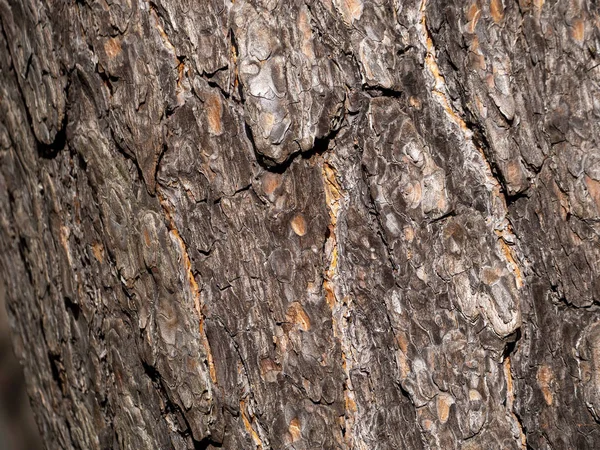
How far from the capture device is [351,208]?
1007mm

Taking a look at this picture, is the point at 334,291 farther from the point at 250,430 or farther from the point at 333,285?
the point at 250,430

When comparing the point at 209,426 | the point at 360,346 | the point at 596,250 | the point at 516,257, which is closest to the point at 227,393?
the point at 209,426

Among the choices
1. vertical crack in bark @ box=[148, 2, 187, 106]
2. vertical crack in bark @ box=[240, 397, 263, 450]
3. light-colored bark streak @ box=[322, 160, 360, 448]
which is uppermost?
vertical crack in bark @ box=[148, 2, 187, 106]

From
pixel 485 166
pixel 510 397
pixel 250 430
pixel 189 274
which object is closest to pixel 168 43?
pixel 189 274

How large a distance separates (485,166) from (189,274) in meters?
0.48

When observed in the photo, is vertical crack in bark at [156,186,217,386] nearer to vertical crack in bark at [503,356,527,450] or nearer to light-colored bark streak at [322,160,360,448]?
light-colored bark streak at [322,160,360,448]

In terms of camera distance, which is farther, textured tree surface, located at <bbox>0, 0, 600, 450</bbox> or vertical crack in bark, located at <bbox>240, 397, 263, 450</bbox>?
vertical crack in bark, located at <bbox>240, 397, 263, 450</bbox>

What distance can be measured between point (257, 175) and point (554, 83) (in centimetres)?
44

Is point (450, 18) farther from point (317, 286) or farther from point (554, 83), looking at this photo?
point (317, 286)

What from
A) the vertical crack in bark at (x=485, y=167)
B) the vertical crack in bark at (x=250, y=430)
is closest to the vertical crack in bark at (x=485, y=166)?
the vertical crack in bark at (x=485, y=167)

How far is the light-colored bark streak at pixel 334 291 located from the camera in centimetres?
100

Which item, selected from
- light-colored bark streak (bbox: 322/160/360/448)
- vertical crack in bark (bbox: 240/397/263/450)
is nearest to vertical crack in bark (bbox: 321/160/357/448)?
light-colored bark streak (bbox: 322/160/360/448)

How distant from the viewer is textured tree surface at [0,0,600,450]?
955mm

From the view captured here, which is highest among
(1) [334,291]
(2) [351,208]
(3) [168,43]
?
(3) [168,43]
